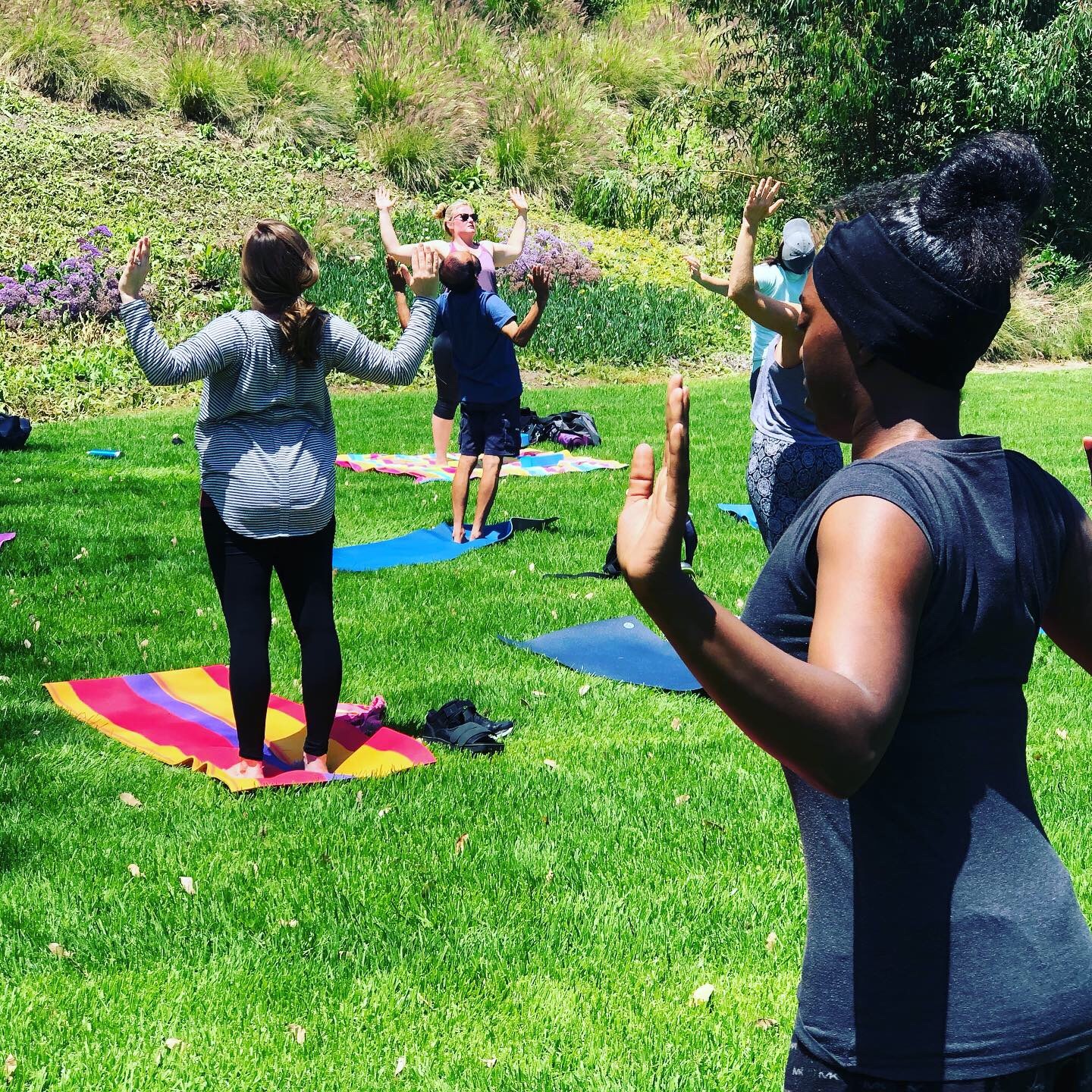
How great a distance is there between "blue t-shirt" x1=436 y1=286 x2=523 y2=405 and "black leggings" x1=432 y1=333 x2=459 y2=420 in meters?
0.16

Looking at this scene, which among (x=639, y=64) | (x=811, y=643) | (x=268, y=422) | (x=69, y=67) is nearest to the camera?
(x=811, y=643)

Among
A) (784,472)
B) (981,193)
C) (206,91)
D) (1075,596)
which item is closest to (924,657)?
(1075,596)

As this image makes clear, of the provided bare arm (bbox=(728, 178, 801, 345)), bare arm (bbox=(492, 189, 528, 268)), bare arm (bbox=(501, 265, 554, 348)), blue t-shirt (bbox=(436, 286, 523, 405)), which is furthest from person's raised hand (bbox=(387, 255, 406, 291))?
bare arm (bbox=(492, 189, 528, 268))

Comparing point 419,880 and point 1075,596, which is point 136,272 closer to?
point 419,880

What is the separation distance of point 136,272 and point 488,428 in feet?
16.0

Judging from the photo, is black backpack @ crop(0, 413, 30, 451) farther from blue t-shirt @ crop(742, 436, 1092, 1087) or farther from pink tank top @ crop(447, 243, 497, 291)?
blue t-shirt @ crop(742, 436, 1092, 1087)

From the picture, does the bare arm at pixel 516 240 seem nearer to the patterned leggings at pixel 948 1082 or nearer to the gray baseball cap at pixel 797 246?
the gray baseball cap at pixel 797 246

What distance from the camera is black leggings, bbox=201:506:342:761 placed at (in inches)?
182

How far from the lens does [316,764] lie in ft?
16.3

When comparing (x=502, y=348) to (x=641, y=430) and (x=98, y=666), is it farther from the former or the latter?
(x=641, y=430)

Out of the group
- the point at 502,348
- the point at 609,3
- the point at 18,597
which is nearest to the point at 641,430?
the point at 502,348

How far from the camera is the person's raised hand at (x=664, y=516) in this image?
1298mm

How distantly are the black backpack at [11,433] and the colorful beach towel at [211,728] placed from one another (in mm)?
6767

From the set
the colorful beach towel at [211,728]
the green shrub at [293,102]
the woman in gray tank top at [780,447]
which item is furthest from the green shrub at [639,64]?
the colorful beach towel at [211,728]
